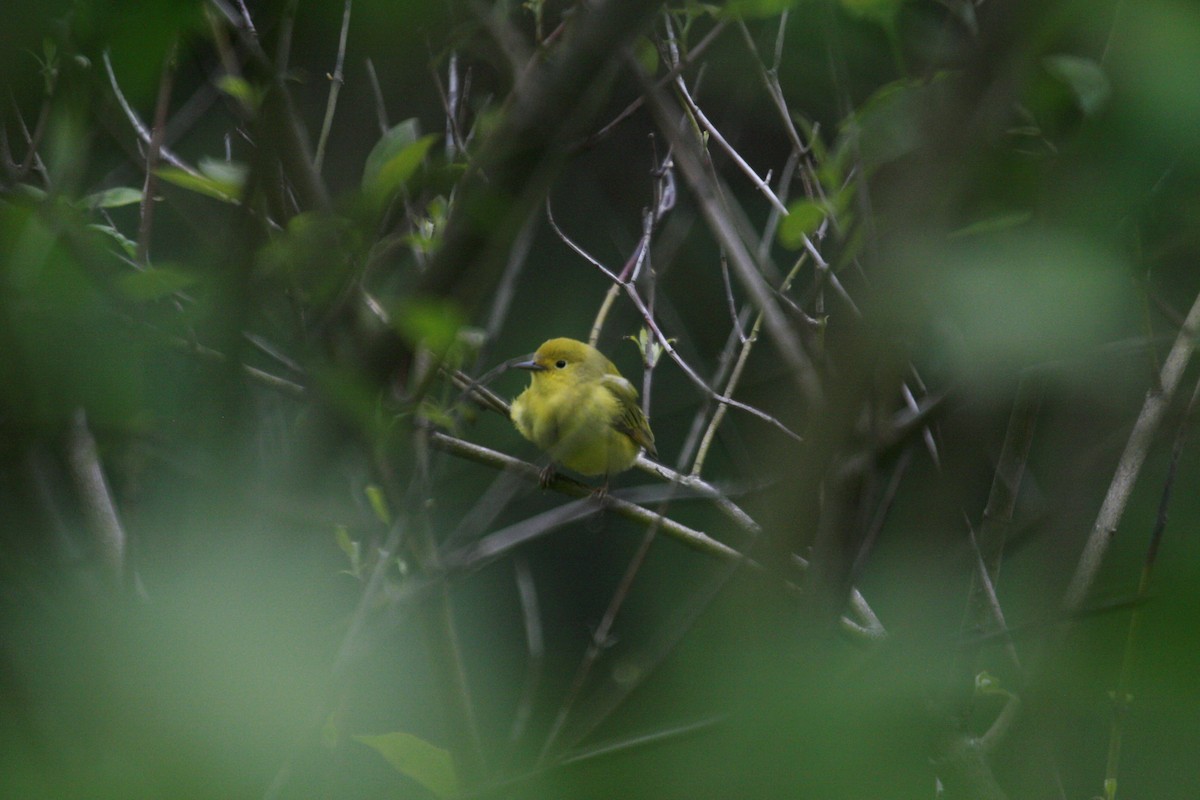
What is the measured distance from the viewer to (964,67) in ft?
1.59

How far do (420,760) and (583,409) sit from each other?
2721 millimetres

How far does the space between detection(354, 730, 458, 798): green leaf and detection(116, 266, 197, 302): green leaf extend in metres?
0.36

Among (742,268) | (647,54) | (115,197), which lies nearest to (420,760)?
(742,268)

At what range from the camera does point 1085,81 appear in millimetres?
571

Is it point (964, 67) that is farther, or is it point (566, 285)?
point (566, 285)

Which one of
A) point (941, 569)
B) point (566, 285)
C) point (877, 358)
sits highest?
point (877, 358)

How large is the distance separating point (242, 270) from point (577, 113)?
0.25 meters

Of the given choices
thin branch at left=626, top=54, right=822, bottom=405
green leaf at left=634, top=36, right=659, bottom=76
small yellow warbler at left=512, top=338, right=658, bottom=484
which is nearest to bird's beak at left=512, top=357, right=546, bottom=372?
small yellow warbler at left=512, top=338, right=658, bottom=484

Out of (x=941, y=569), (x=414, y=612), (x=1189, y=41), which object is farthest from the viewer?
(x=414, y=612)

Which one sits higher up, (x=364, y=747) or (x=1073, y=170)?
(x=1073, y=170)

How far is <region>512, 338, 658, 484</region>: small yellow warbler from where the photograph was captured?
3592 mm

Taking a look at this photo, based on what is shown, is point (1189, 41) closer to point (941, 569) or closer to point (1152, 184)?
point (1152, 184)

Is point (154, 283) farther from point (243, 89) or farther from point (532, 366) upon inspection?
point (532, 366)

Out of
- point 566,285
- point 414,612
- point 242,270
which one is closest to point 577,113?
point 242,270
